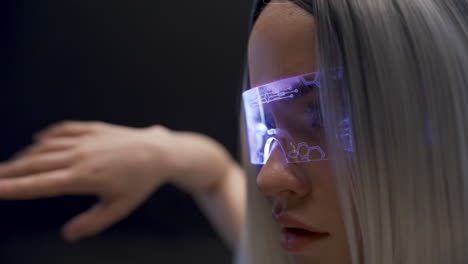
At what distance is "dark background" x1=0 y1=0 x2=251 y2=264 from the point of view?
50.0 inches

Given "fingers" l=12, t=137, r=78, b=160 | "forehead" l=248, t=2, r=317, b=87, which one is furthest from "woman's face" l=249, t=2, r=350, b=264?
"fingers" l=12, t=137, r=78, b=160

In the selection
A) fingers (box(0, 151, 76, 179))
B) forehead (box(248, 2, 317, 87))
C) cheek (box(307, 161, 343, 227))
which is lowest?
cheek (box(307, 161, 343, 227))

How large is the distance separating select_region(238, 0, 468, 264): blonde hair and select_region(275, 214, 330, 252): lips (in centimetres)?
7

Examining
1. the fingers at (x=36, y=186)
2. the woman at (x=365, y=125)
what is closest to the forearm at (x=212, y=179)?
the fingers at (x=36, y=186)

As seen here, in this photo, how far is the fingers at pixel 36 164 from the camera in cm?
106

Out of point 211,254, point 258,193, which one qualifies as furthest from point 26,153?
point 211,254

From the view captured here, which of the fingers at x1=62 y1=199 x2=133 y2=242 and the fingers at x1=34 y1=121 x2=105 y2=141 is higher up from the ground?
the fingers at x1=34 y1=121 x2=105 y2=141

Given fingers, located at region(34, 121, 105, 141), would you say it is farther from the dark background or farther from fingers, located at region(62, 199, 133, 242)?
fingers, located at region(62, 199, 133, 242)

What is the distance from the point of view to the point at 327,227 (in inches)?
29.3

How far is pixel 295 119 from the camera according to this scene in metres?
0.76

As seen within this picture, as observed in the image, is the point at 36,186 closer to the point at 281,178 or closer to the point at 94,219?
the point at 94,219

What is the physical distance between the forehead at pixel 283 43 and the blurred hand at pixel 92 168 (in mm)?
513

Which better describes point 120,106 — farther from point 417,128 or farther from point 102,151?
point 417,128

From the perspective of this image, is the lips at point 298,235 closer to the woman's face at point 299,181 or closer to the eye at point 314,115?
the woman's face at point 299,181
